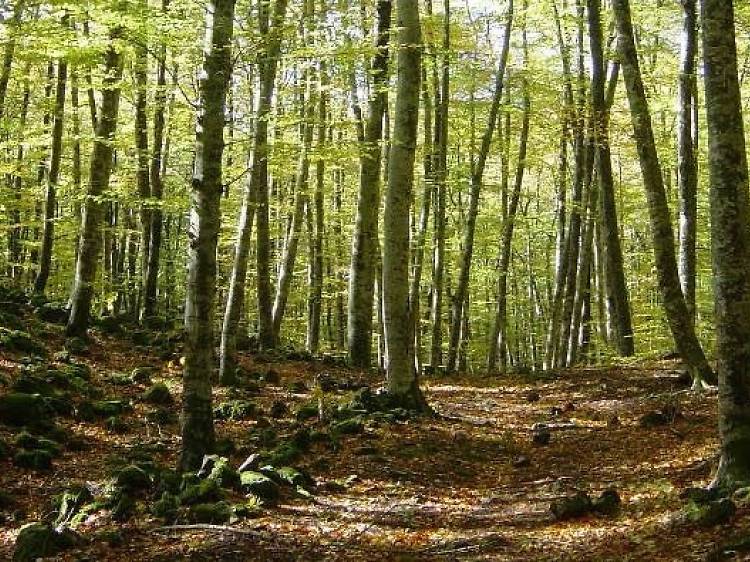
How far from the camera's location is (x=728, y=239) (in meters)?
5.80

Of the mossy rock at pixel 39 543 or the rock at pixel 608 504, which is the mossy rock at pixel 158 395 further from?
the rock at pixel 608 504

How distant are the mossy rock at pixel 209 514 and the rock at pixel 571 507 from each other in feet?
8.70

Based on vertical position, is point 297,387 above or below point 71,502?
above

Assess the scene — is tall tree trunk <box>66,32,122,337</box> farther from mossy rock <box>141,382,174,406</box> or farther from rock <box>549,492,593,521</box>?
rock <box>549,492,593,521</box>

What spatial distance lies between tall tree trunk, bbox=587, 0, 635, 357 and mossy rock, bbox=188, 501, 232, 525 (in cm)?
1028

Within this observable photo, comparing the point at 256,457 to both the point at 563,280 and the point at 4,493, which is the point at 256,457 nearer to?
the point at 4,493

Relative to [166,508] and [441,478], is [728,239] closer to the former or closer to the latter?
[441,478]

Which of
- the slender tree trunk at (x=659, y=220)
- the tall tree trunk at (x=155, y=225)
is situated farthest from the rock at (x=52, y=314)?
the slender tree trunk at (x=659, y=220)

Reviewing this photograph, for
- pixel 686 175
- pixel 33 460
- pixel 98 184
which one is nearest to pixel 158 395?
pixel 33 460

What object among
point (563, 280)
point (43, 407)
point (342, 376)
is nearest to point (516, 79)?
point (563, 280)

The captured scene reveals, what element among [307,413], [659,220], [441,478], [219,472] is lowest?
[441,478]

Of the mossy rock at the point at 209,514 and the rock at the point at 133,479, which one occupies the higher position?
the rock at the point at 133,479

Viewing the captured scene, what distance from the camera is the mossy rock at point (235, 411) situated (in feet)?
36.8

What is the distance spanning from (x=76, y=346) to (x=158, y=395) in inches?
115
